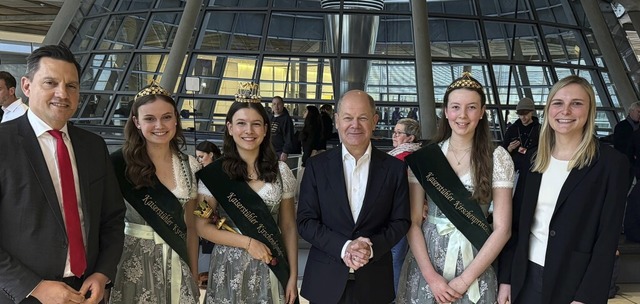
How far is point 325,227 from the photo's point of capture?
3049 millimetres

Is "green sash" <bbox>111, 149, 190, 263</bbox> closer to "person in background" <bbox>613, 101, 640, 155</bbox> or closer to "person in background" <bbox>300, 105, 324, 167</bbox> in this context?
"person in background" <bbox>300, 105, 324, 167</bbox>

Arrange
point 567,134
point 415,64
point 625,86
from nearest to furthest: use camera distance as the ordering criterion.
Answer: point 567,134 → point 415,64 → point 625,86

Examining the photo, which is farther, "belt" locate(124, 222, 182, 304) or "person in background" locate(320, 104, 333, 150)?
"person in background" locate(320, 104, 333, 150)

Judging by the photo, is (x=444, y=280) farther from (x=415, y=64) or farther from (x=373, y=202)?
(x=415, y=64)

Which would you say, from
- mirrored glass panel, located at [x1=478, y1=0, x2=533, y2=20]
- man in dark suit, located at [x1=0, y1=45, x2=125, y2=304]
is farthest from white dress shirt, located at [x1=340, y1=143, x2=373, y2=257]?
mirrored glass panel, located at [x1=478, y1=0, x2=533, y2=20]

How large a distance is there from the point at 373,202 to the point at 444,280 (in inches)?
22.9

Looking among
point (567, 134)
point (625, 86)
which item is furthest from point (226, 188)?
point (625, 86)

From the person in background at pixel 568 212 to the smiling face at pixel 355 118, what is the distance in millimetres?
940

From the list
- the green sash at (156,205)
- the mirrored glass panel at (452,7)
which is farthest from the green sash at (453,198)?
the mirrored glass panel at (452,7)

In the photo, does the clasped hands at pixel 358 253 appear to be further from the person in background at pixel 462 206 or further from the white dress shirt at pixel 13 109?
the white dress shirt at pixel 13 109

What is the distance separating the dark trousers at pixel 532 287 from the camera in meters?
2.97

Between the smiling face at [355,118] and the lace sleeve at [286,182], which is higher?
the smiling face at [355,118]

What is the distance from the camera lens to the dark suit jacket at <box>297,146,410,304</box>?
3.02 meters

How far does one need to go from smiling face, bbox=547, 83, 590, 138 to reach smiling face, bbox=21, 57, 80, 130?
8.06 ft
